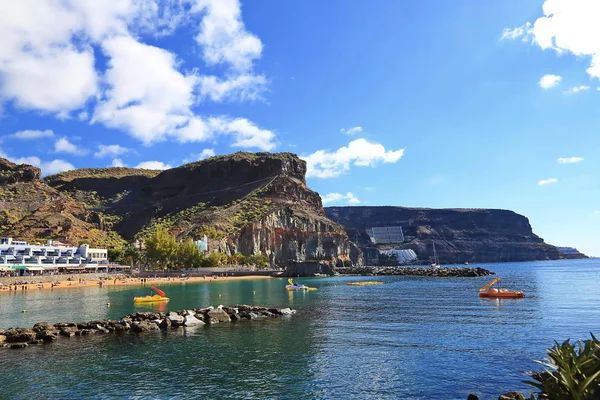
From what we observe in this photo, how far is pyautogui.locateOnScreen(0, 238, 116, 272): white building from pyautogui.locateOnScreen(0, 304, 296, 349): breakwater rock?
94138mm

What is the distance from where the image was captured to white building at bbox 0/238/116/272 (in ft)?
396

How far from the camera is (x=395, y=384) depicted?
21.0 meters

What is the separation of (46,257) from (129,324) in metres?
112

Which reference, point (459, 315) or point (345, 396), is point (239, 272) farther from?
point (345, 396)

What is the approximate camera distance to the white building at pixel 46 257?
121 meters

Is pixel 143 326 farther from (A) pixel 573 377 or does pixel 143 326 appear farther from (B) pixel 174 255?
(B) pixel 174 255

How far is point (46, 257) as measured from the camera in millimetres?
129250

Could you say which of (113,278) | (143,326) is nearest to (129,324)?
(143,326)

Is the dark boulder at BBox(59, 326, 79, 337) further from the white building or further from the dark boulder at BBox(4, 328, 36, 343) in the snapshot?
the white building

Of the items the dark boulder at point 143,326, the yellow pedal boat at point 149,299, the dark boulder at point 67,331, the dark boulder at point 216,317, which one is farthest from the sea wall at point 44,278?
the dark boulder at point 143,326

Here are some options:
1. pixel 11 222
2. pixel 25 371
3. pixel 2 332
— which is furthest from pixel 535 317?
pixel 11 222

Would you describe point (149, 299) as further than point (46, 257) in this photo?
No

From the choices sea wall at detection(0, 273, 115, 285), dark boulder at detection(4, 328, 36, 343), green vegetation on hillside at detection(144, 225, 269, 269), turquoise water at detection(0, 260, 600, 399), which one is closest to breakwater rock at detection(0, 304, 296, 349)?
dark boulder at detection(4, 328, 36, 343)

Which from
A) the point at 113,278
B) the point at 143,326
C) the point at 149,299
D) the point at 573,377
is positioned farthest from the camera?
the point at 113,278
